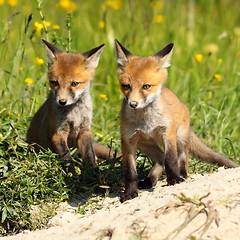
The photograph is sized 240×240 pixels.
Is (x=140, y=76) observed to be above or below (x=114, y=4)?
below

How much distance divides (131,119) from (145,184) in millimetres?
793

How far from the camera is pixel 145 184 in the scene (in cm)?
568

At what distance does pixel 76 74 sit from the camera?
20.5 ft

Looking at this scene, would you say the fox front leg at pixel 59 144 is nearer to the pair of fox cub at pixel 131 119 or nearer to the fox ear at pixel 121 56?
the pair of fox cub at pixel 131 119

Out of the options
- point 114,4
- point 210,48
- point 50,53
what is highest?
point 114,4

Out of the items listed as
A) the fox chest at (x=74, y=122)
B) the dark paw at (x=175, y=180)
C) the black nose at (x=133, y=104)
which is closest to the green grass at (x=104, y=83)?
the fox chest at (x=74, y=122)

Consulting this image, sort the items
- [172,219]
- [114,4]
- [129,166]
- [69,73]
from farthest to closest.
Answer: [114,4] → [69,73] → [129,166] → [172,219]

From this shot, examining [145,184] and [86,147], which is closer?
[145,184]

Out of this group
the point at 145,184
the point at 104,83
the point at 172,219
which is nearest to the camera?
the point at 172,219

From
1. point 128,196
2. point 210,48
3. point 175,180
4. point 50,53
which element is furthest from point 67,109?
point 210,48

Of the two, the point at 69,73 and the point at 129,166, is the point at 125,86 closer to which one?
the point at 129,166

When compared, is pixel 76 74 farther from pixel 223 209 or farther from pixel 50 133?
pixel 223 209

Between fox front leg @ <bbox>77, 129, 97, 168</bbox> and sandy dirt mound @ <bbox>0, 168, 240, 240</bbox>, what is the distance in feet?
4.92

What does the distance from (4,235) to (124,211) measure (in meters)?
1.40
